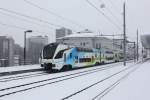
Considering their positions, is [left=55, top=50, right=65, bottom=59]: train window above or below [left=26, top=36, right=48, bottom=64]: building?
below

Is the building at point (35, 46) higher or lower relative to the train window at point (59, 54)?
higher

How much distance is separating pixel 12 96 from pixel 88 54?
29.2 m

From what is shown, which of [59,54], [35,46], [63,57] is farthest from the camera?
[35,46]

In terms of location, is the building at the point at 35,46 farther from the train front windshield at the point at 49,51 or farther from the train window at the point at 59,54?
the train window at the point at 59,54

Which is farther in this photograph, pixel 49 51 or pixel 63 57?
pixel 63 57

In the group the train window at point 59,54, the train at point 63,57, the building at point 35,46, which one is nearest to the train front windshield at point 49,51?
the train at point 63,57

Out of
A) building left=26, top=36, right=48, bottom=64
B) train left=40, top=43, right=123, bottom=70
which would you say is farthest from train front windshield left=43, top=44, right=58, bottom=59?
building left=26, top=36, right=48, bottom=64

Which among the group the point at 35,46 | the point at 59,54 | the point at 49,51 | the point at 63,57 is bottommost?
the point at 63,57

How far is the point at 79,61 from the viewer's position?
1451 inches

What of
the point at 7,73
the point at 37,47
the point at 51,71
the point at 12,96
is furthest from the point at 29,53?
the point at 12,96

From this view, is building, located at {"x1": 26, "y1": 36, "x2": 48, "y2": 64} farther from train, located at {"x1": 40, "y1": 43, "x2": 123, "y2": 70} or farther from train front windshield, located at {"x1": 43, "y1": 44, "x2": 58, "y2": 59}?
train front windshield, located at {"x1": 43, "y1": 44, "x2": 58, "y2": 59}

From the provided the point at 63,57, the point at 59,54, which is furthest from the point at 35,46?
the point at 59,54

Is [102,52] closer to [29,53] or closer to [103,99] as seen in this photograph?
[29,53]

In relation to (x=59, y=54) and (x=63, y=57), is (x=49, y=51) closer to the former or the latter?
(x=59, y=54)
